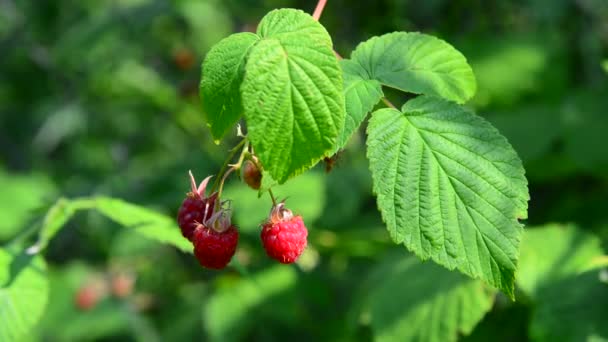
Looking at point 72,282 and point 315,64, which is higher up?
point 315,64

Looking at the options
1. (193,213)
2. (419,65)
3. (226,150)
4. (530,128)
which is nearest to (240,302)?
(226,150)

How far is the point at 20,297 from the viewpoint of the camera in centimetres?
185

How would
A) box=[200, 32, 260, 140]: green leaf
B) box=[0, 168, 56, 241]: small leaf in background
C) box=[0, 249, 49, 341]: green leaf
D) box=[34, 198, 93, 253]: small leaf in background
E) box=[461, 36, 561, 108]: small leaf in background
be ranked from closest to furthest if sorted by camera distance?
box=[200, 32, 260, 140]: green leaf, box=[0, 249, 49, 341]: green leaf, box=[34, 198, 93, 253]: small leaf in background, box=[461, 36, 561, 108]: small leaf in background, box=[0, 168, 56, 241]: small leaf in background

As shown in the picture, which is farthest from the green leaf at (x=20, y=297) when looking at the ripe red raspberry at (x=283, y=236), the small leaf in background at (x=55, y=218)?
the ripe red raspberry at (x=283, y=236)

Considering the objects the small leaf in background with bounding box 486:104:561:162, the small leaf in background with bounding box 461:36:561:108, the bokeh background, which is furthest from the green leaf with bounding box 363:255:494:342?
the small leaf in background with bounding box 461:36:561:108

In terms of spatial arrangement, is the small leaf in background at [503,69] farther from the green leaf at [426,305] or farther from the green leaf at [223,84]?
the green leaf at [223,84]

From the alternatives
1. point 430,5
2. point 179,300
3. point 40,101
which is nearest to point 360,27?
point 430,5

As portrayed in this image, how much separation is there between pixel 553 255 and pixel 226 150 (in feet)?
5.48

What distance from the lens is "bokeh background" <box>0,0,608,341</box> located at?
9.89 ft

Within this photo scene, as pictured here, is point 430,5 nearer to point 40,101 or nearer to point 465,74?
point 465,74

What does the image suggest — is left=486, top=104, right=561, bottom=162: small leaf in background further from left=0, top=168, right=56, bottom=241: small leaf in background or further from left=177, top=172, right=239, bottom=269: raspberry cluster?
left=0, top=168, right=56, bottom=241: small leaf in background

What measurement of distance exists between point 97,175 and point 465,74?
3.86 meters

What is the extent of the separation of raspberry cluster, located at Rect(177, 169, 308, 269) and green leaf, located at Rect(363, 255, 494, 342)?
725 mm

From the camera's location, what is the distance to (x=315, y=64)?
1234 mm
